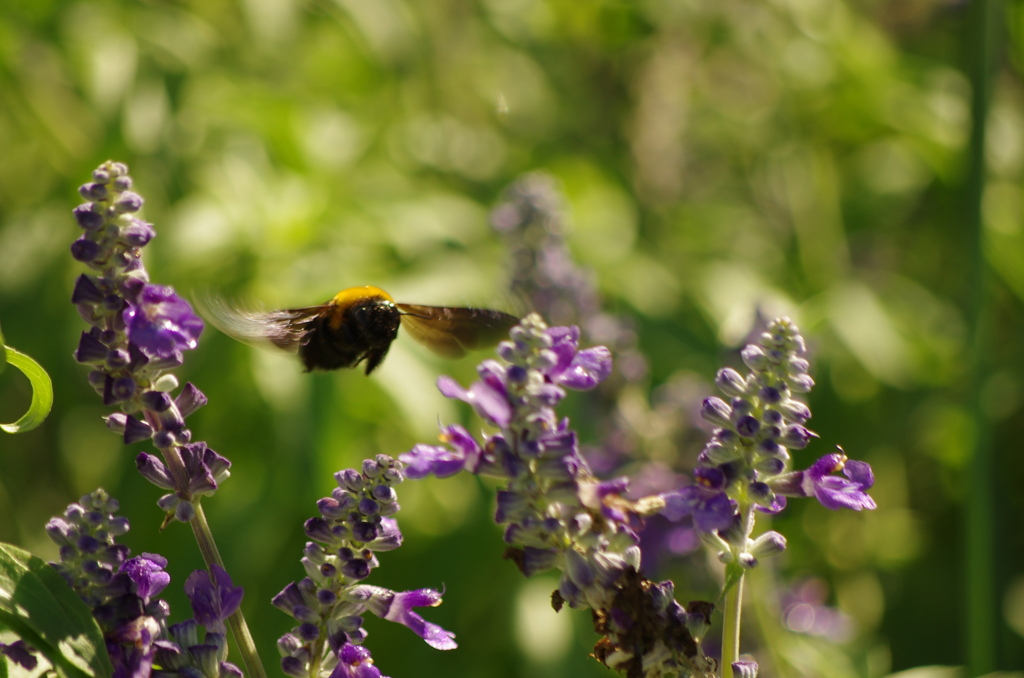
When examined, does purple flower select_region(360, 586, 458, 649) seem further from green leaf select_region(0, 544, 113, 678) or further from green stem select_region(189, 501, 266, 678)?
green leaf select_region(0, 544, 113, 678)

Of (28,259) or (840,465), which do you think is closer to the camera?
(840,465)

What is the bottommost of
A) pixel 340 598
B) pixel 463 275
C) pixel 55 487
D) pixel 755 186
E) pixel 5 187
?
pixel 55 487

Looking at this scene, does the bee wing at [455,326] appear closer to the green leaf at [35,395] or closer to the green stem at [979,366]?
the green leaf at [35,395]

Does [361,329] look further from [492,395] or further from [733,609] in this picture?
[733,609]

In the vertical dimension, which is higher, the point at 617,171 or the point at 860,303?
the point at 617,171

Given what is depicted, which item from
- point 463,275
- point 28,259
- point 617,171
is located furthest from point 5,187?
point 617,171

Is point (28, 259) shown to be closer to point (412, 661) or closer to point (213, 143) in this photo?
point (213, 143)

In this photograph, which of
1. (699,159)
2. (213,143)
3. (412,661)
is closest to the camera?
(412,661)

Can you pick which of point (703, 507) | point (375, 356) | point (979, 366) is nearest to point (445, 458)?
point (703, 507)
